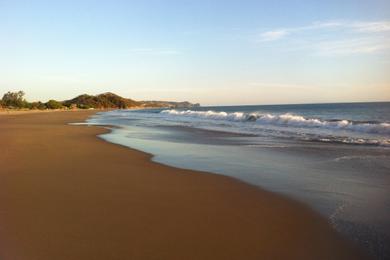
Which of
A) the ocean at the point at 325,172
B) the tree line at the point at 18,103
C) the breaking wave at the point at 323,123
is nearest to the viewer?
the ocean at the point at 325,172

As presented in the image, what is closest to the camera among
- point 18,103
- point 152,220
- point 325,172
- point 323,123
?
point 152,220

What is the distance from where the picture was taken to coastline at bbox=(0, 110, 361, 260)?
14.3ft

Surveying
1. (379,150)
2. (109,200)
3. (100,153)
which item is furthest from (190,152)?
Result: (109,200)

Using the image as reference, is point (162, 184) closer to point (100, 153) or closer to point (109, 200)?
point (109, 200)

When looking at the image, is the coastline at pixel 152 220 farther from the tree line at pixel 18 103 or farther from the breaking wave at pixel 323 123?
the tree line at pixel 18 103

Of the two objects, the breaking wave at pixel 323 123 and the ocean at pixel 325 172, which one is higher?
the breaking wave at pixel 323 123

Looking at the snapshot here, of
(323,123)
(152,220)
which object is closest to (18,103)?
(323,123)

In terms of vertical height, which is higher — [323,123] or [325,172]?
[323,123]

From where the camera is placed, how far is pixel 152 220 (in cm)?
542

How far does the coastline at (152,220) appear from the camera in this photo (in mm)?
4360

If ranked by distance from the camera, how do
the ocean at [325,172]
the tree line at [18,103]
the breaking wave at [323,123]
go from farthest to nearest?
the tree line at [18,103]
the breaking wave at [323,123]
the ocean at [325,172]

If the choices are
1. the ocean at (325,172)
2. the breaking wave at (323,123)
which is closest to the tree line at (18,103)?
the breaking wave at (323,123)

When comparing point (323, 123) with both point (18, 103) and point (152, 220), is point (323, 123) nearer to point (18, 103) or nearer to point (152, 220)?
point (152, 220)

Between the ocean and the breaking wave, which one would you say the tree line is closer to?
the breaking wave
